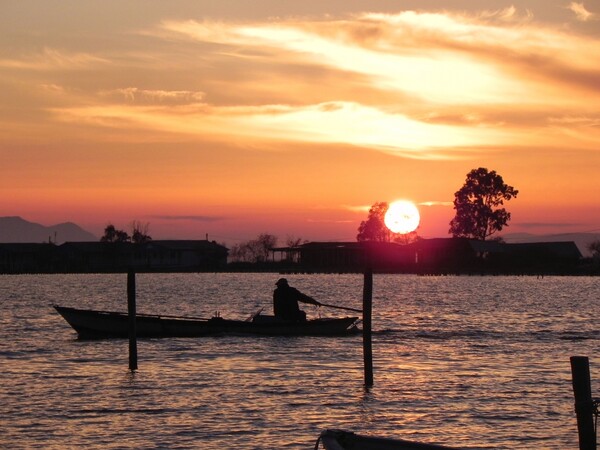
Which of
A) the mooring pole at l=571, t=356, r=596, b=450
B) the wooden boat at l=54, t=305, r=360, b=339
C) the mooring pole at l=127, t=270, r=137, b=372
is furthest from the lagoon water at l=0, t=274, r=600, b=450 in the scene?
the mooring pole at l=571, t=356, r=596, b=450

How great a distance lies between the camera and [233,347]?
122 ft

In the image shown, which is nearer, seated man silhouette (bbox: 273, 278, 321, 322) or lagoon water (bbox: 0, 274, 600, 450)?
lagoon water (bbox: 0, 274, 600, 450)

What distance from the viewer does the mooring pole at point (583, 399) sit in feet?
46.1

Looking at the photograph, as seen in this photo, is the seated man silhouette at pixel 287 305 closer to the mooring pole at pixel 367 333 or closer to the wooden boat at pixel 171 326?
the wooden boat at pixel 171 326

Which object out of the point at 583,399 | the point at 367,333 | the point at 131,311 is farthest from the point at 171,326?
the point at 583,399

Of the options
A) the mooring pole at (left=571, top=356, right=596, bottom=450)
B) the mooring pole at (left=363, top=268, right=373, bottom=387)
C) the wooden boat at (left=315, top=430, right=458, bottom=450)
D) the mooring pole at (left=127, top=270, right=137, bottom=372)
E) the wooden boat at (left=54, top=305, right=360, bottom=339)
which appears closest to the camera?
the wooden boat at (left=315, top=430, right=458, bottom=450)

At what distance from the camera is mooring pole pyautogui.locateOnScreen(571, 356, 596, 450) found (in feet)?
46.1

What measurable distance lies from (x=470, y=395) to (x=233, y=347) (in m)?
14.2

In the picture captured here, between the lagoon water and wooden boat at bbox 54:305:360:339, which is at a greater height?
wooden boat at bbox 54:305:360:339

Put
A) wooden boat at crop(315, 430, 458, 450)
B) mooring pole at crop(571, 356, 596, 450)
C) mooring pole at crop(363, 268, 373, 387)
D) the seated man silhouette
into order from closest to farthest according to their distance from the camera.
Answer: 1. wooden boat at crop(315, 430, 458, 450)
2. mooring pole at crop(571, 356, 596, 450)
3. mooring pole at crop(363, 268, 373, 387)
4. the seated man silhouette

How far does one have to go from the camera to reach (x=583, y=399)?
14281mm

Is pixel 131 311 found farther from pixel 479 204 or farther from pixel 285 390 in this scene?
pixel 479 204

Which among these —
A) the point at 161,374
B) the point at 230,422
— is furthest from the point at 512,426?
the point at 161,374

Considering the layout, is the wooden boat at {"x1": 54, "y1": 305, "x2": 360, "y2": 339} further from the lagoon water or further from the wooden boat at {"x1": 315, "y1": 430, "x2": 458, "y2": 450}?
the wooden boat at {"x1": 315, "y1": 430, "x2": 458, "y2": 450}
